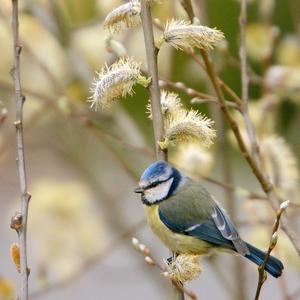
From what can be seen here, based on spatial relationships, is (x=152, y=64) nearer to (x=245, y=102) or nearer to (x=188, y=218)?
(x=245, y=102)

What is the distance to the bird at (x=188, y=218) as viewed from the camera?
2.00 meters

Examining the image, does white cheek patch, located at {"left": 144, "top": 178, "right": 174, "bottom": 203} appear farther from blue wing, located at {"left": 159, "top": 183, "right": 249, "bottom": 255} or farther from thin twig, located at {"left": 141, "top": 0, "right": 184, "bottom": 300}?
thin twig, located at {"left": 141, "top": 0, "right": 184, "bottom": 300}

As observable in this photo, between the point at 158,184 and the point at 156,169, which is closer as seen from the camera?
the point at 156,169

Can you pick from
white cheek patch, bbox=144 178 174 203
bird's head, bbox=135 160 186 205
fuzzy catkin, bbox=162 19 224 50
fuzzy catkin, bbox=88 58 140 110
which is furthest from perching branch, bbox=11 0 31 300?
white cheek patch, bbox=144 178 174 203

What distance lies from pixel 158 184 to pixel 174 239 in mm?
138

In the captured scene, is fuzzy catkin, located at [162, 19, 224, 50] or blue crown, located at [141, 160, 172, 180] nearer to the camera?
fuzzy catkin, located at [162, 19, 224, 50]

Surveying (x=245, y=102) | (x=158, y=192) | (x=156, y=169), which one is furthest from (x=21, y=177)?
(x=158, y=192)

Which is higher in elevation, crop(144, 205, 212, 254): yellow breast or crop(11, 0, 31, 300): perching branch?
crop(11, 0, 31, 300): perching branch

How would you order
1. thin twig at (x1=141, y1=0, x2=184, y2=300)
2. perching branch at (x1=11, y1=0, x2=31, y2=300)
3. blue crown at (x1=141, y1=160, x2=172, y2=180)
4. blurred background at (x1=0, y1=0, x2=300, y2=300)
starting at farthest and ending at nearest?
blurred background at (x1=0, y1=0, x2=300, y2=300) → blue crown at (x1=141, y1=160, x2=172, y2=180) → thin twig at (x1=141, y1=0, x2=184, y2=300) → perching branch at (x1=11, y1=0, x2=31, y2=300)

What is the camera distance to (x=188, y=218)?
2.12m

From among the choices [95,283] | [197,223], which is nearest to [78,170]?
[197,223]

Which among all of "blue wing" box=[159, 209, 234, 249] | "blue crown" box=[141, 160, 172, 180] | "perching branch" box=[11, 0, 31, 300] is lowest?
"blue wing" box=[159, 209, 234, 249]

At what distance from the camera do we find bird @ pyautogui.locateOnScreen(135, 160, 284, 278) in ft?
6.56

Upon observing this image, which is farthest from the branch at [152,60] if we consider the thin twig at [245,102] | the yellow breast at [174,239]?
the yellow breast at [174,239]
